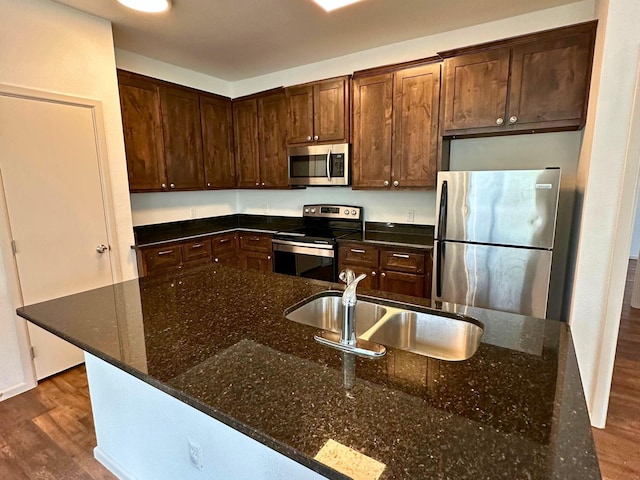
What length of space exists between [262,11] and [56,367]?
3.16 meters

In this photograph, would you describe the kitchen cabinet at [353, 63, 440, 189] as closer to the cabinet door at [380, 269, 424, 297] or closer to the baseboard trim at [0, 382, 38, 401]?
the cabinet door at [380, 269, 424, 297]

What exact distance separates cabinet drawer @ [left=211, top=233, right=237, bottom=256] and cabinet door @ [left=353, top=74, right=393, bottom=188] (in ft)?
5.29

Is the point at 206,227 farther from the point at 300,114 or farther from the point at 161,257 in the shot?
the point at 300,114

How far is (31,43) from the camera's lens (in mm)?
2396

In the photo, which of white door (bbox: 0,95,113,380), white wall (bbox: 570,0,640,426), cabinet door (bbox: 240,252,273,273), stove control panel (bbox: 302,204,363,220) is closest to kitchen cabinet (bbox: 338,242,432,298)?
stove control panel (bbox: 302,204,363,220)

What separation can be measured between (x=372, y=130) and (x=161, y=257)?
2.32 metres

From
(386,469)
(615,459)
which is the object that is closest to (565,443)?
(386,469)

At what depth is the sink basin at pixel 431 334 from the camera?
1.37 metres

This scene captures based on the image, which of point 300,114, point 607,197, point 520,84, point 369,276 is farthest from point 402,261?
point 300,114

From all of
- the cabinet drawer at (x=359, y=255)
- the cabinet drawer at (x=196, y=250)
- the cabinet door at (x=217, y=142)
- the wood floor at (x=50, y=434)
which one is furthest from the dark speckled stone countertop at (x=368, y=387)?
the cabinet door at (x=217, y=142)

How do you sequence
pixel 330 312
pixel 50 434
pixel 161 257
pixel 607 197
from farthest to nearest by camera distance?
pixel 161 257, pixel 50 434, pixel 607 197, pixel 330 312

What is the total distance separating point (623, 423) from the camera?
7.16 ft

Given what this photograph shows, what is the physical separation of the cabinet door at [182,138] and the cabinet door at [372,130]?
174 cm

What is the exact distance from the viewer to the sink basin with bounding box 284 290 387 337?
1555 mm
